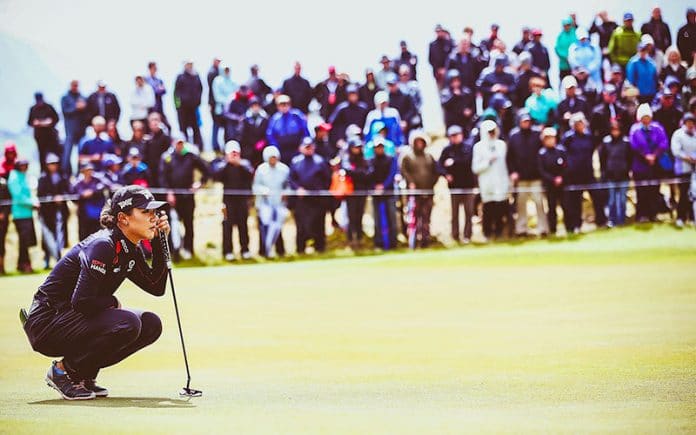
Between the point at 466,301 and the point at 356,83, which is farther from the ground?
the point at 356,83

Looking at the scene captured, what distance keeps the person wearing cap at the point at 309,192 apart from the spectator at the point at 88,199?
3081 millimetres

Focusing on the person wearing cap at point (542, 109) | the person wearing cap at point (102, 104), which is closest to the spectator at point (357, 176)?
the person wearing cap at point (542, 109)

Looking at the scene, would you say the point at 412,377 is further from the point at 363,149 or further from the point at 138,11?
the point at 138,11

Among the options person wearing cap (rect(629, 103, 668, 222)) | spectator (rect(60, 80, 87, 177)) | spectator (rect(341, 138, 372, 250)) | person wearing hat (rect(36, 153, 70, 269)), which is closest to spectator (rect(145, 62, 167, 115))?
spectator (rect(60, 80, 87, 177))

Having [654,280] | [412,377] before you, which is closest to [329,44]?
[654,280]

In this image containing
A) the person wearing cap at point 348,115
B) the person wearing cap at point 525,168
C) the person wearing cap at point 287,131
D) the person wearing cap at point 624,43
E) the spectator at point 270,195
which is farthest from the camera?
the person wearing cap at point 624,43

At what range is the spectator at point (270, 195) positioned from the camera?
20.2 metres

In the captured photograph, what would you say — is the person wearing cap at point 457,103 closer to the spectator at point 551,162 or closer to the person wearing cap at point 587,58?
the person wearing cap at point 587,58

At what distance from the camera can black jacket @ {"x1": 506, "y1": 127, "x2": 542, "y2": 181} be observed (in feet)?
67.7

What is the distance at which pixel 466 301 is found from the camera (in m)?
15.1

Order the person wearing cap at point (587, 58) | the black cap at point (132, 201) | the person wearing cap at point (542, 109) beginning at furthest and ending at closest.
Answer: the person wearing cap at point (587, 58) < the person wearing cap at point (542, 109) < the black cap at point (132, 201)

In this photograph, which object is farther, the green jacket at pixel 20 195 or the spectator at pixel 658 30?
the spectator at pixel 658 30

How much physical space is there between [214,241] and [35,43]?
466 cm

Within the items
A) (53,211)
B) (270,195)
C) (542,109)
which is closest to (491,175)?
(542,109)
